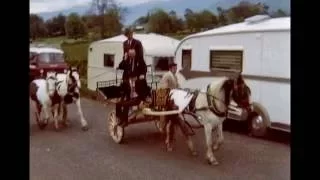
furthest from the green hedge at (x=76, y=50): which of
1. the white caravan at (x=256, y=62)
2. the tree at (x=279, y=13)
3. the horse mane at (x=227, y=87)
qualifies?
the tree at (x=279, y=13)

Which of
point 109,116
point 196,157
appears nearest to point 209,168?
point 196,157

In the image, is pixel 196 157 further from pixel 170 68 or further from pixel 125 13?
pixel 125 13

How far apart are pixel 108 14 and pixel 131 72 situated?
5.9 inches

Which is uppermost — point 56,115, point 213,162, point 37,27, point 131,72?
point 37,27

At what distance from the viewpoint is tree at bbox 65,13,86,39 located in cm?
126

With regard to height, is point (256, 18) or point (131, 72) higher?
point (256, 18)

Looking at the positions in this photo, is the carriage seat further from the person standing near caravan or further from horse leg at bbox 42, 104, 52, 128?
horse leg at bbox 42, 104, 52, 128

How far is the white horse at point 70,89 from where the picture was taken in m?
1.27

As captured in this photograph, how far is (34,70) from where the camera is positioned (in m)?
1.24

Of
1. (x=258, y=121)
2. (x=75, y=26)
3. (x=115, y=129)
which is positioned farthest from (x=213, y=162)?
(x=75, y=26)

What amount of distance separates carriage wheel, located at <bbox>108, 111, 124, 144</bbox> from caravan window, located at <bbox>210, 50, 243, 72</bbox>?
26 centimetres

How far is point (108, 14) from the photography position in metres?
1.27

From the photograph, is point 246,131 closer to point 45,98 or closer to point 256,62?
point 256,62
